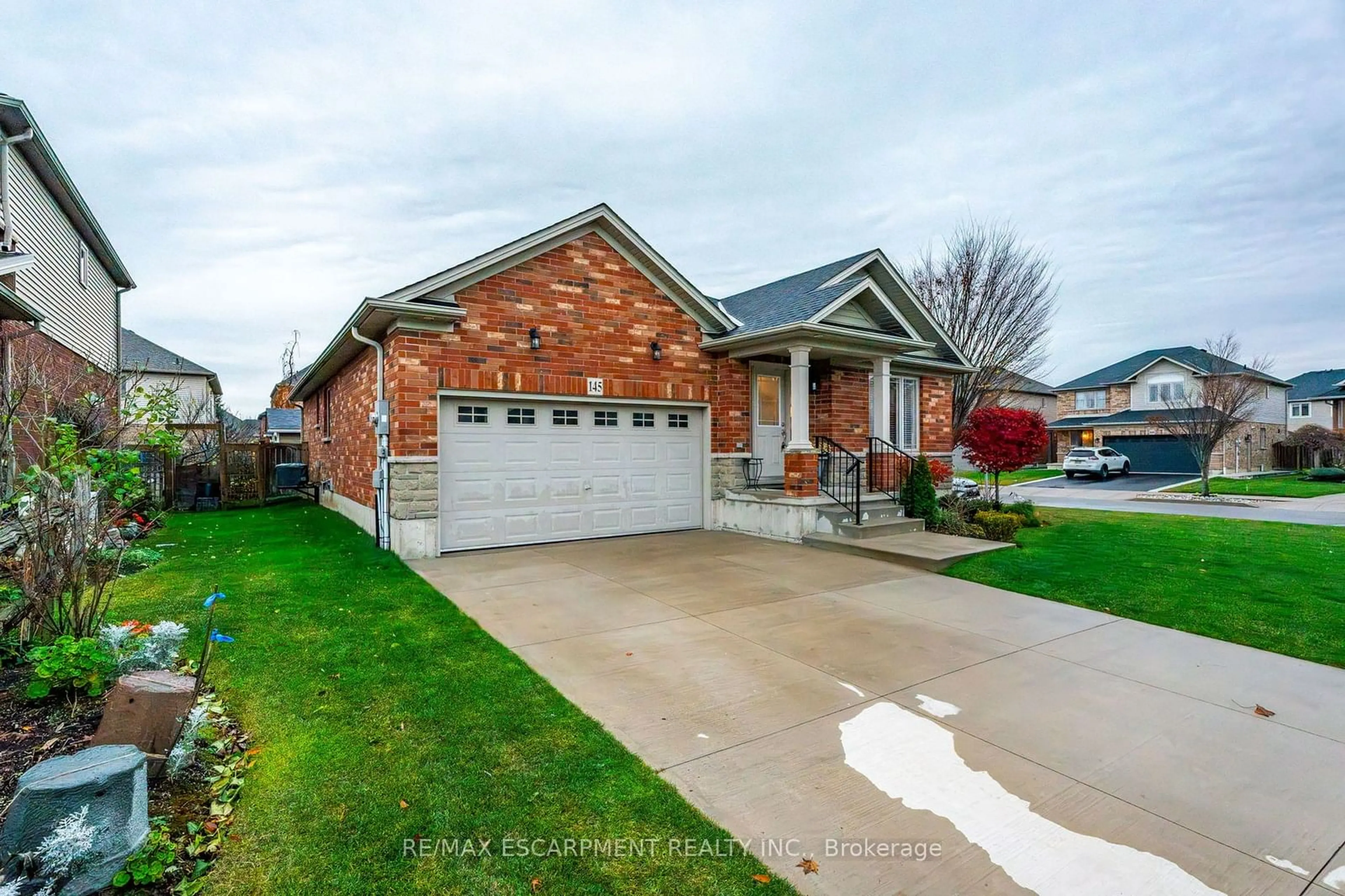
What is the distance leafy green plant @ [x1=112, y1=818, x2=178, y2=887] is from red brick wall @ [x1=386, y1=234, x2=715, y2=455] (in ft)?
21.3

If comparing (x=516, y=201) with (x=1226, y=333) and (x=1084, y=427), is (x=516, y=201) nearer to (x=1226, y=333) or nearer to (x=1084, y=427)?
(x=1226, y=333)

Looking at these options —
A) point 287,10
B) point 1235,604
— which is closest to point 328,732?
point 1235,604

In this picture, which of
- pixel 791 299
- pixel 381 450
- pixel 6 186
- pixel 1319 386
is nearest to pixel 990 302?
pixel 791 299

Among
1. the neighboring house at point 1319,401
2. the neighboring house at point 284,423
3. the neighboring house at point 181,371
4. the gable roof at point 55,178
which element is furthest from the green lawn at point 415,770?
the neighboring house at point 1319,401

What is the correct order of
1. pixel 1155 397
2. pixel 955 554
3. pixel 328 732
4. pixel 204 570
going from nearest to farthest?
1. pixel 328 732
2. pixel 204 570
3. pixel 955 554
4. pixel 1155 397

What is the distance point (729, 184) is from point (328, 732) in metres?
16.2

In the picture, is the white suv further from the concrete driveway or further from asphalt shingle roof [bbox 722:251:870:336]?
the concrete driveway

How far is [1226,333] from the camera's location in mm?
24938

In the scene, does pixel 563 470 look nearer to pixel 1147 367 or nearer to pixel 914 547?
pixel 914 547

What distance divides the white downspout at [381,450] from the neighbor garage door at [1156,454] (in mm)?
35470

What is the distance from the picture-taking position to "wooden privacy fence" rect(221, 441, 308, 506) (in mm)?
15305

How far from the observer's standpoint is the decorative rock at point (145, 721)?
2895 millimetres

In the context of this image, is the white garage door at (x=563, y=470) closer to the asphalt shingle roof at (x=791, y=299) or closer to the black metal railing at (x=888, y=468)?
the asphalt shingle roof at (x=791, y=299)

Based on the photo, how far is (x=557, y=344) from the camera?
381 inches
